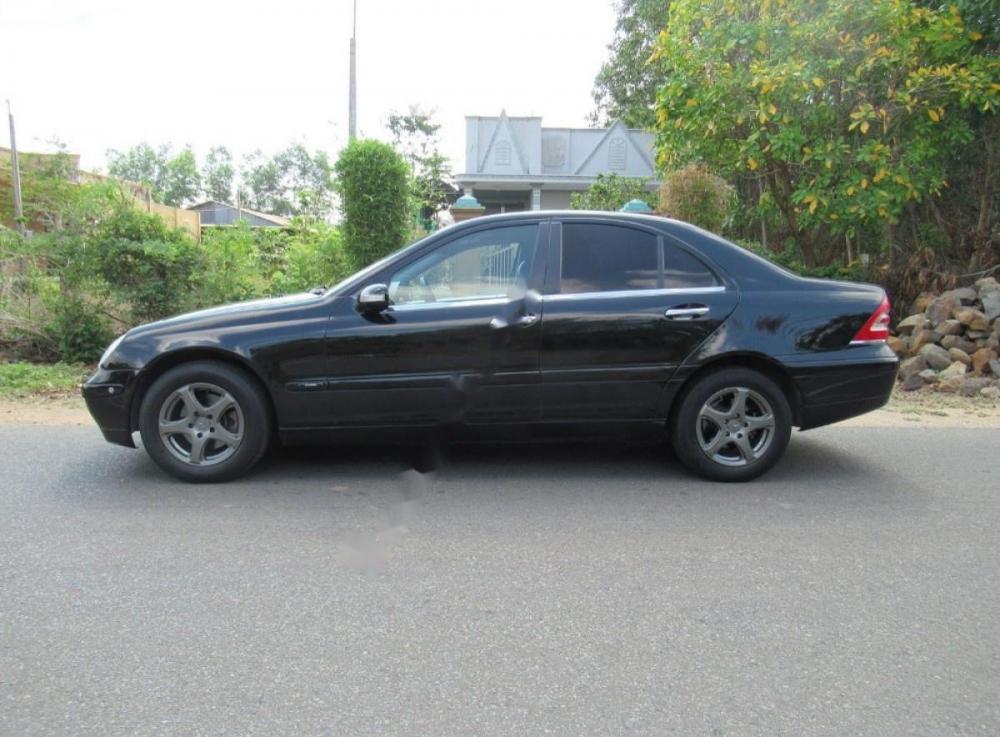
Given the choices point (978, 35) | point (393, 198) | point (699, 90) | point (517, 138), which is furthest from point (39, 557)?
point (517, 138)

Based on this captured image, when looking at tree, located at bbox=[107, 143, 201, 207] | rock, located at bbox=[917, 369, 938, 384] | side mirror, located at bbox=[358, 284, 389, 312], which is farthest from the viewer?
tree, located at bbox=[107, 143, 201, 207]

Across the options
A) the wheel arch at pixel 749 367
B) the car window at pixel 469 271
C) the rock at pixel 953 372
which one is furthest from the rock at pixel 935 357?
the car window at pixel 469 271

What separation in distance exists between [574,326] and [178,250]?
640cm

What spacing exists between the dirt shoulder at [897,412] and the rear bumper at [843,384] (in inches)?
75.6

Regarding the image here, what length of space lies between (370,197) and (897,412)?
A: 6669mm

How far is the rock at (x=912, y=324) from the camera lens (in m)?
9.21

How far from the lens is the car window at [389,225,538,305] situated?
196 inches

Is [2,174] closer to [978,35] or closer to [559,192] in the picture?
[559,192]

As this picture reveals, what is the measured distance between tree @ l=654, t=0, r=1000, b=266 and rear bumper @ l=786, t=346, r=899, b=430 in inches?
195

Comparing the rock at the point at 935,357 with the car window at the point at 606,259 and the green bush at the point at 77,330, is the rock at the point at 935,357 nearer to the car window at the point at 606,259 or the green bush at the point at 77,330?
the car window at the point at 606,259

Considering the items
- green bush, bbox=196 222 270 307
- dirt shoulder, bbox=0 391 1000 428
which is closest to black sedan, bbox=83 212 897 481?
dirt shoulder, bbox=0 391 1000 428

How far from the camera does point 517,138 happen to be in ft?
72.4

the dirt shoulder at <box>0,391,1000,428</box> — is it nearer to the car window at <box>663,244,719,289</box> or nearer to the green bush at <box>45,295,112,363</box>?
the green bush at <box>45,295,112,363</box>

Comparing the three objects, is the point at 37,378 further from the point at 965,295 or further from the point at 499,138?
the point at 499,138
